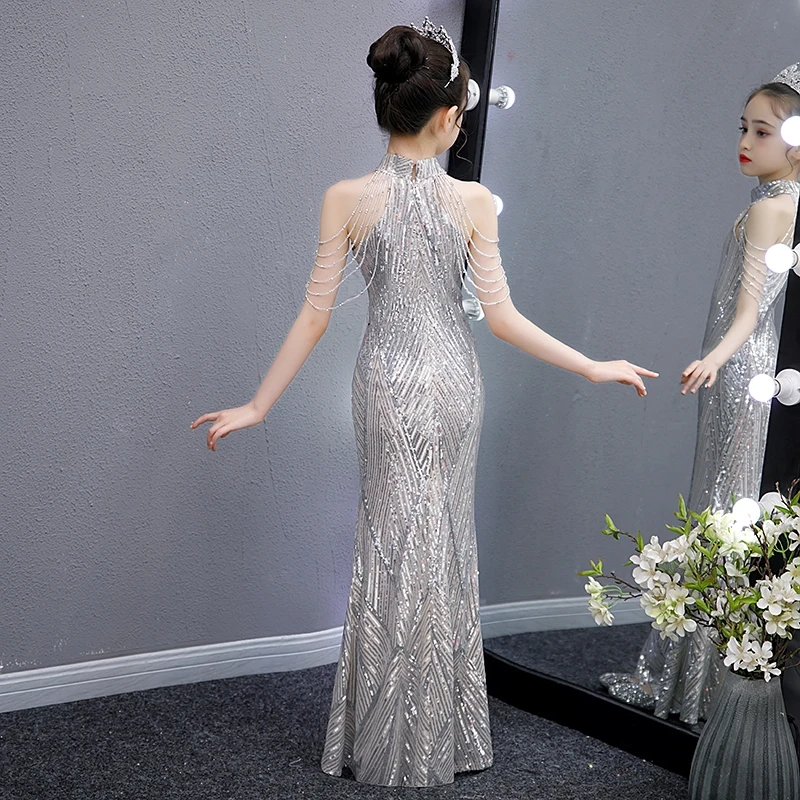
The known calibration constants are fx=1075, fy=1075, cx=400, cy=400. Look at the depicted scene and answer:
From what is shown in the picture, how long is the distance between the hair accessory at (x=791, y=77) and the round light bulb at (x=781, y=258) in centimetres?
29

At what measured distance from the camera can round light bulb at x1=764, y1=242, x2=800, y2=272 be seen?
6.66ft

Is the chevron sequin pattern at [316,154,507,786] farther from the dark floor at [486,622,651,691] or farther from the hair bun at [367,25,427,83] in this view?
the dark floor at [486,622,651,691]

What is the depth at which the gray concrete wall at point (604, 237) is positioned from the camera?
219 cm

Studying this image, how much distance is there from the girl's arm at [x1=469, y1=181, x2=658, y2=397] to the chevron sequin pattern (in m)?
0.01

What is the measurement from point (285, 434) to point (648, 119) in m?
1.16

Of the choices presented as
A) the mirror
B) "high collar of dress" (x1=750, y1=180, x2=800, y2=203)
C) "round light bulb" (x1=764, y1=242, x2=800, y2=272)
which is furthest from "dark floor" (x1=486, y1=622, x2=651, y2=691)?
"high collar of dress" (x1=750, y1=180, x2=800, y2=203)

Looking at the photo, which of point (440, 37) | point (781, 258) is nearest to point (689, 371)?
point (781, 258)

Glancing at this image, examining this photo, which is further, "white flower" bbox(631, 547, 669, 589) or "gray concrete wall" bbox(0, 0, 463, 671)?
"gray concrete wall" bbox(0, 0, 463, 671)

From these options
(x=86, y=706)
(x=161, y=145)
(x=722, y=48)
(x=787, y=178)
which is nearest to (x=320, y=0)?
(x=161, y=145)

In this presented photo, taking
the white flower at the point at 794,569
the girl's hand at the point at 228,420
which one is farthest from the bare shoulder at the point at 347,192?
the white flower at the point at 794,569

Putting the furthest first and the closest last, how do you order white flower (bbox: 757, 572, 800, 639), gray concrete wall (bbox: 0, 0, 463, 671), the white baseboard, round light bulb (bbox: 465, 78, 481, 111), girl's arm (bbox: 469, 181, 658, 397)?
round light bulb (bbox: 465, 78, 481, 111) → the white baseboard → gray concrete wall (bbox: 0, 0, 463, 671) → girl's arm (bbox: 469, 181, 658, 397) → white flower (bbox: 757, 572, 800, 639)

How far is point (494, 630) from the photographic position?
2.71 metres

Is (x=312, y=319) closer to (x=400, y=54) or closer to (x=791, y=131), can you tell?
(x=400, y=54)

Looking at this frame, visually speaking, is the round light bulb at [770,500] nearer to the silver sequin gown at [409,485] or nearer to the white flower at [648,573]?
the white flower at [648,573]
